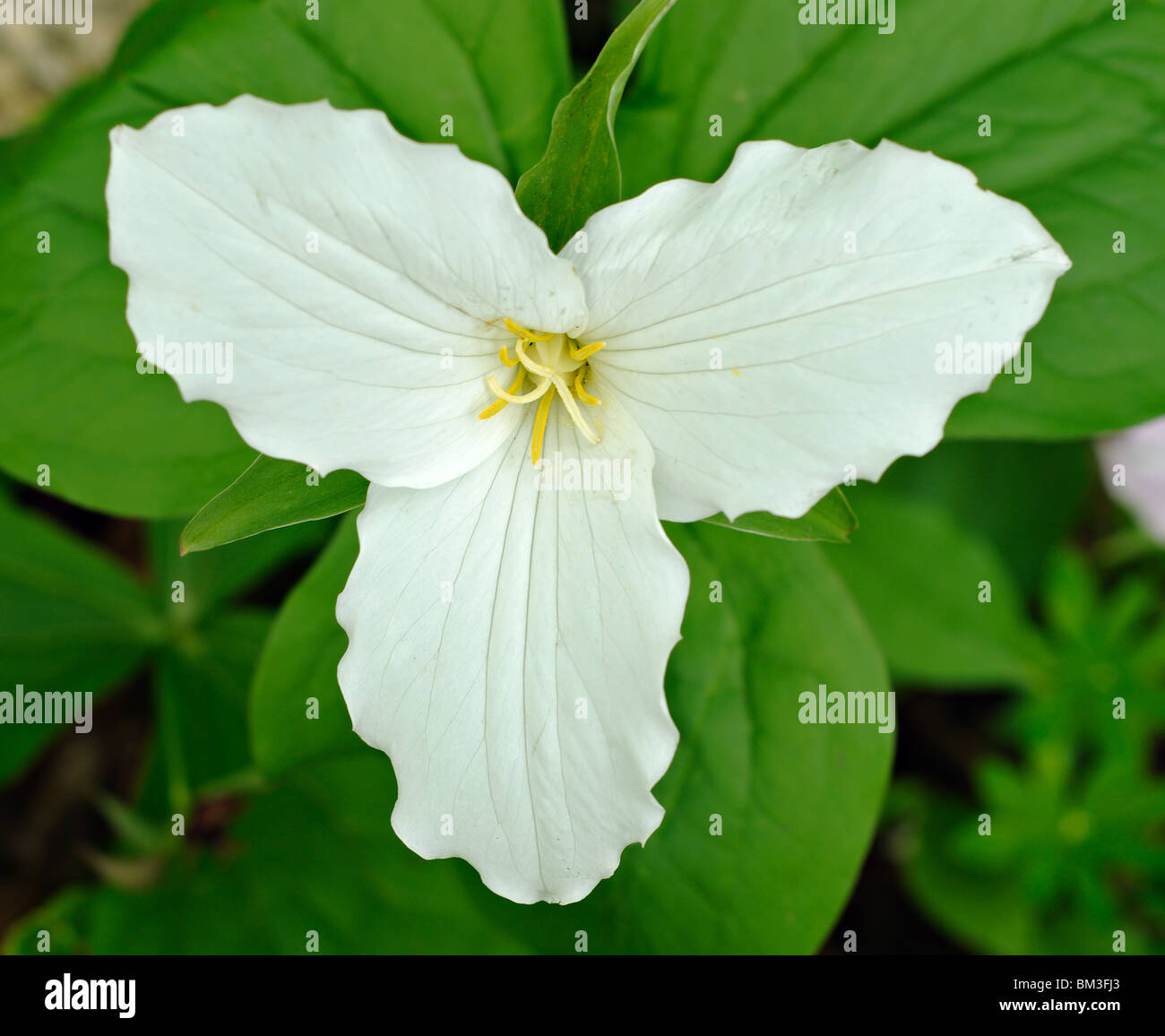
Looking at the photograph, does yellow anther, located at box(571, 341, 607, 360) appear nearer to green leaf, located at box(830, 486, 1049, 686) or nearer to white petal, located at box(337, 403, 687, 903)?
white petal, located at box(337, 403, 687, 903)

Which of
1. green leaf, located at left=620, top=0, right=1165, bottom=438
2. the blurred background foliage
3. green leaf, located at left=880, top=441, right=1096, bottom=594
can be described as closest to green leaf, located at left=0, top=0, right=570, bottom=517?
the blurred background foliage

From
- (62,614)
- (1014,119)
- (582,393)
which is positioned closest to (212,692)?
(62,614)

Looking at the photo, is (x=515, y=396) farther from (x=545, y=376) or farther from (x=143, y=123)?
(x=143, y=123)

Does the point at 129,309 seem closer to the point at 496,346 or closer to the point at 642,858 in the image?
the point at 496,346

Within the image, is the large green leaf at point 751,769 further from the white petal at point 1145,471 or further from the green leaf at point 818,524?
the white petal at point 1145,471

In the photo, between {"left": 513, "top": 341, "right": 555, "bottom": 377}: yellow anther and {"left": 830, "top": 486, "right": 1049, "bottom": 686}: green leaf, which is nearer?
{"left": 513, "top": 341, "right": 555, "bottom": 377}: yellow anther
